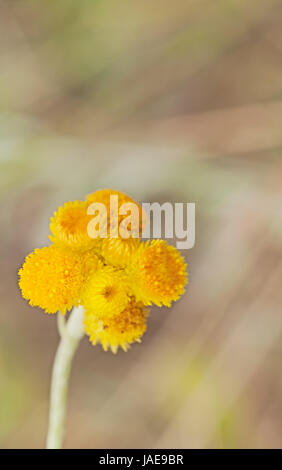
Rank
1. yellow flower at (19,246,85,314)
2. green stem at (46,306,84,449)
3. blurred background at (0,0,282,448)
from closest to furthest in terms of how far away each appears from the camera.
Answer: yellow flower at (19,246,85,314) → green stem at (46,306,84,449) → blurred background at (0,0,282,448)

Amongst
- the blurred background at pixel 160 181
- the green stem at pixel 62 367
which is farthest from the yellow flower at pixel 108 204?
the blurred background at pixel 160 181

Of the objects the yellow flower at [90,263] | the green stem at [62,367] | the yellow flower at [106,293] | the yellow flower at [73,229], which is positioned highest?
the yellow flower at [73,229]

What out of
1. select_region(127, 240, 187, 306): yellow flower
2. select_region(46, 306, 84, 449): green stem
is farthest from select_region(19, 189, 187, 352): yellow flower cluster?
select_region(46, 306, 84, 449): green stem

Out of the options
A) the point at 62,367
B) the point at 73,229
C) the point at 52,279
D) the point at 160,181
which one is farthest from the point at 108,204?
the point at 160,181

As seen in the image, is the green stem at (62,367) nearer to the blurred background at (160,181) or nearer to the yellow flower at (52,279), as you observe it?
the yellow flower at (52,279)

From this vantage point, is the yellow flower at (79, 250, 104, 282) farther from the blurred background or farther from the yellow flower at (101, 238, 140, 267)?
the blurred background

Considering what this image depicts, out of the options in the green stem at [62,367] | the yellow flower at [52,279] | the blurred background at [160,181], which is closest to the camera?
the yellow flower at [52,279]
